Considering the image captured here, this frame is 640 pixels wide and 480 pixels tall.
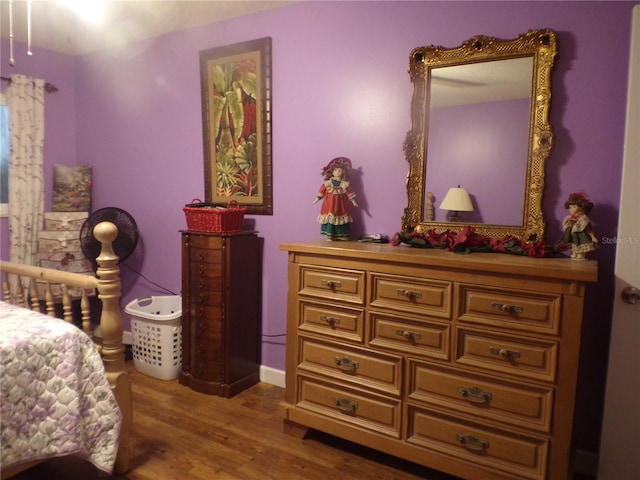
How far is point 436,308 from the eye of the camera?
183 centimetres

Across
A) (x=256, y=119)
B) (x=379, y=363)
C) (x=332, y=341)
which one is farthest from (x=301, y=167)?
(x=379, y=363)

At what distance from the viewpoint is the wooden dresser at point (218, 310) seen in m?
2.66

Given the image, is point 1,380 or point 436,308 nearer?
point 1,380

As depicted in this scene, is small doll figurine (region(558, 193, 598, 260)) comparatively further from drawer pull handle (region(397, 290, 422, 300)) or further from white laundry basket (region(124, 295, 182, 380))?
white laundry basket (region(124, 295, 182, 380))

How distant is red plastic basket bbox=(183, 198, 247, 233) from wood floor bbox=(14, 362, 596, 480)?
3.53ft

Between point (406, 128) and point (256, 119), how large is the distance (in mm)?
1052

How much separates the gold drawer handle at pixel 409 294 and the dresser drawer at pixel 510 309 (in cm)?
19

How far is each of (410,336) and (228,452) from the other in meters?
1.08

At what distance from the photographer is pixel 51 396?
159 cm

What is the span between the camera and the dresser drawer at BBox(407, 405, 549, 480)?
1.67 m

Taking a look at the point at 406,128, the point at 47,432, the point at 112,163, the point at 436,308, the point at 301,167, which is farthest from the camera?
the point at 112,163

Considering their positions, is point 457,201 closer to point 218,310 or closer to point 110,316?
point 218,310

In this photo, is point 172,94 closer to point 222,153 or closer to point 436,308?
point 222,153

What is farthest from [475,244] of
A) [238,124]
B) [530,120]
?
[238,124]
